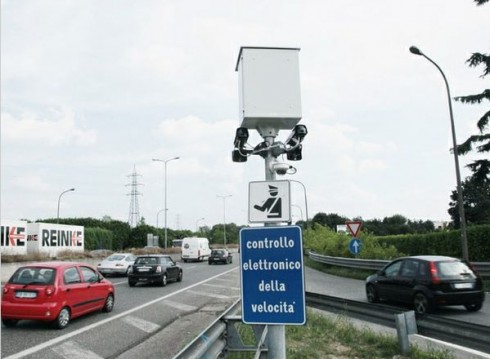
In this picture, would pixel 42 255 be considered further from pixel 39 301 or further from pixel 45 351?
pixel 45 351

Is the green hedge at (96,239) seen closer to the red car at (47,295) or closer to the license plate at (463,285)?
the red car at (47,295)

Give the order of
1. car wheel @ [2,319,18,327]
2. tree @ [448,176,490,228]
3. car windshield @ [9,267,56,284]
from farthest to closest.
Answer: tree @ [448,176,490,228] → car windshield @ [9,267,56,284] → car wheel @ [2,319,18,327]

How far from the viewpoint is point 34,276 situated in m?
12.3

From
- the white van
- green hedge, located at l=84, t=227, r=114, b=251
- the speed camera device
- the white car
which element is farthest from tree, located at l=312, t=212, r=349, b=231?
the speed camera device

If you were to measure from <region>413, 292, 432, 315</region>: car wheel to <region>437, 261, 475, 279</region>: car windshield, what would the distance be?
2.43ft

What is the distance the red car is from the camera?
11.7m

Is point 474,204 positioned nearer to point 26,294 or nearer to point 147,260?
point 147,260

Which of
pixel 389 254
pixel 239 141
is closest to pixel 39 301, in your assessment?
pixel 239 141

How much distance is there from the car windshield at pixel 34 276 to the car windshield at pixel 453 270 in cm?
991

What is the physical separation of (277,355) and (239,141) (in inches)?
86.7

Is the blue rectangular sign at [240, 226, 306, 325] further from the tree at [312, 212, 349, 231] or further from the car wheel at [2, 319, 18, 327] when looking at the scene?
the tree at [312, 212, 349, 231]

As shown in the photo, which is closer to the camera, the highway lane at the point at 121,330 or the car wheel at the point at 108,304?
the highway lane at the point at 121,330

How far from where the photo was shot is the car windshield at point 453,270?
13.3 m

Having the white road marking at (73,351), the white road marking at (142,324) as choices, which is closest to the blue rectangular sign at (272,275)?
the white road marking at (73,351)
